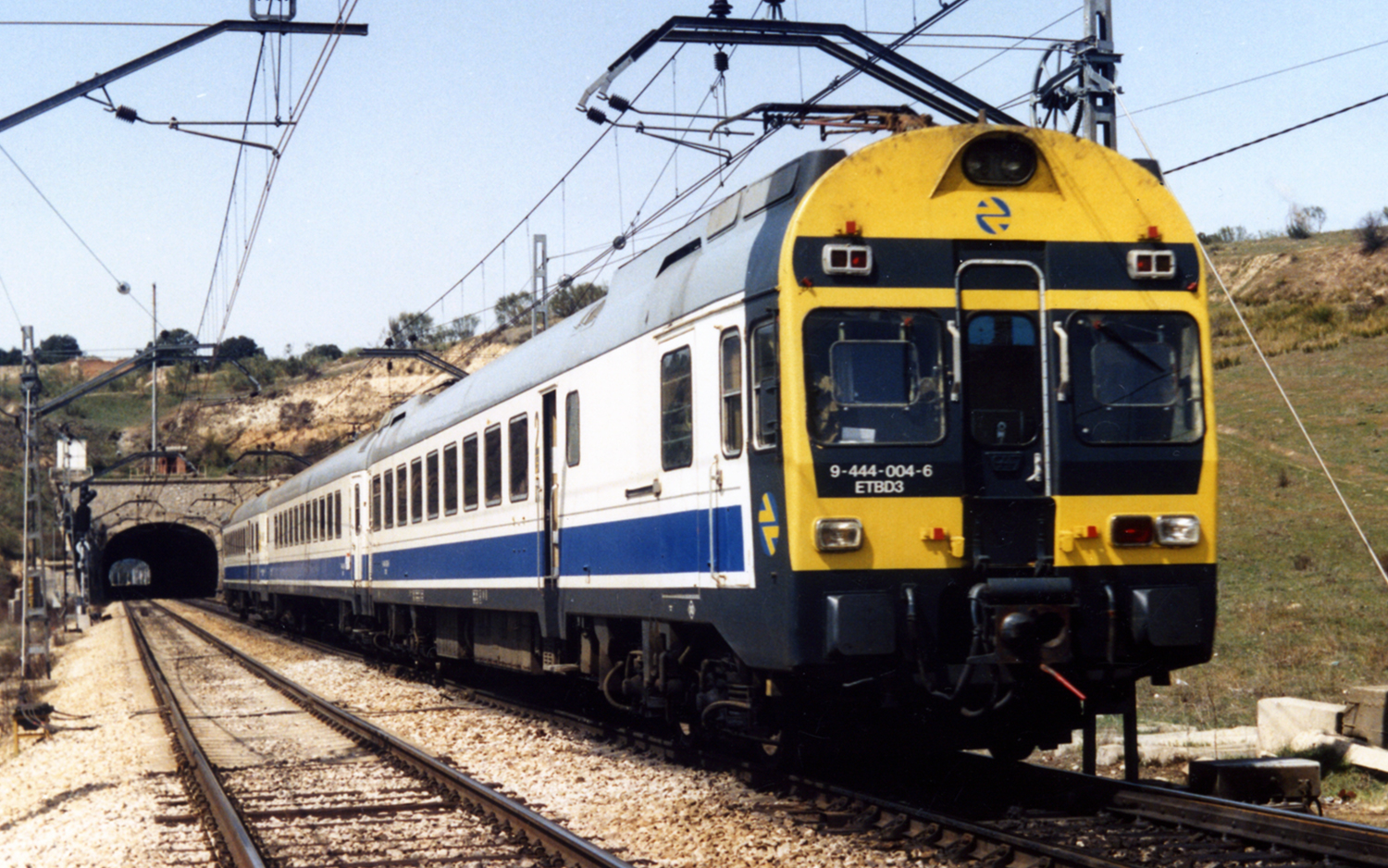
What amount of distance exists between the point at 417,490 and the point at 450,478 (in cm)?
219

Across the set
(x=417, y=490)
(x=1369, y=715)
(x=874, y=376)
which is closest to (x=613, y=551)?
(x=874, y=376)

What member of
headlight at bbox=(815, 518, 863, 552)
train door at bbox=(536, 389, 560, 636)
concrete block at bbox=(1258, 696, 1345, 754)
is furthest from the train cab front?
train door at bbox=(536, 389, 560, 636)

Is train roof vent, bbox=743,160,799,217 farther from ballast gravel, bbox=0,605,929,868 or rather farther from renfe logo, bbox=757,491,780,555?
ballast gravel, bbox=0,605,929,868

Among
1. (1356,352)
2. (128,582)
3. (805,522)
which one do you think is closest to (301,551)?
(805,522)

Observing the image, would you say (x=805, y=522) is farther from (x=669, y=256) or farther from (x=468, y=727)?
(x=468, y=727)

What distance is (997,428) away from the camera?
26.9 ft

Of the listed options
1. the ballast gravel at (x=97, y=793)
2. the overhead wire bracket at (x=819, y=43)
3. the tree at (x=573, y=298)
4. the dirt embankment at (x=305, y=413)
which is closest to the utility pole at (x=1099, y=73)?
the overhead wire bracket at (x=819, y=43)

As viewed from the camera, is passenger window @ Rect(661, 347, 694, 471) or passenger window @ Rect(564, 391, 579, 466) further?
passenger window @ Rect(564, 391, 579, 466)

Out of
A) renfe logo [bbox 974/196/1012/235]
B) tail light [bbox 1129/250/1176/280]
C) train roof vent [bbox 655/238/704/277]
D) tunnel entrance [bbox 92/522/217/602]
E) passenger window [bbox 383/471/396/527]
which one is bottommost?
tunnel entrance [bbox 92/522/217/602]

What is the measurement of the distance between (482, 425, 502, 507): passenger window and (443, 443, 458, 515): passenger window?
151 cm

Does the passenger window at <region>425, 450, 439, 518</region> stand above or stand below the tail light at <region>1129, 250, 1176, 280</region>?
below

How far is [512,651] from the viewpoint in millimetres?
14609

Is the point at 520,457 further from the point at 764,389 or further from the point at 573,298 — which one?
the point at 573,298

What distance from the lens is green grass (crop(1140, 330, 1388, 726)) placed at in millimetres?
14617
